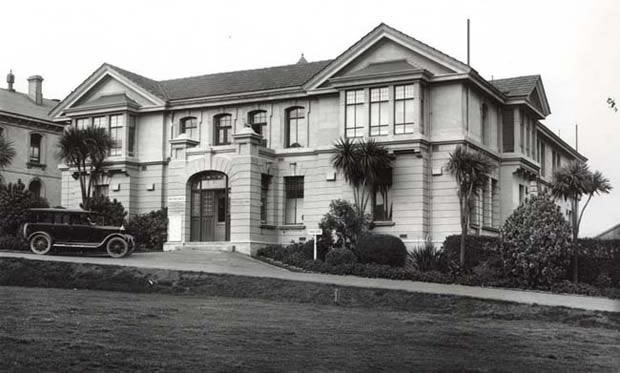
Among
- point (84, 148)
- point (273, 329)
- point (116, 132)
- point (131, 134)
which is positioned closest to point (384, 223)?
point (84, 148)

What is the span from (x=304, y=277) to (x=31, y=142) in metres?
31.3

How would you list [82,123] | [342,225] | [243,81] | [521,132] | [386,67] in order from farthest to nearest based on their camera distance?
[82,123], [243,81], [521,132], [386,67], [342,225]

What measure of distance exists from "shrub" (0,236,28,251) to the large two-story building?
21.8 ft

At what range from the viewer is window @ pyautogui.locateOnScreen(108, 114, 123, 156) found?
40719 mm

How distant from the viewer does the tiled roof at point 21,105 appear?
5100 centimetres

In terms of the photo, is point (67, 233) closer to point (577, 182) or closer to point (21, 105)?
point (577, 182)

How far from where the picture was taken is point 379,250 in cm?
3072

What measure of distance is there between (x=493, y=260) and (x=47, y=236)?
1549 centimetres

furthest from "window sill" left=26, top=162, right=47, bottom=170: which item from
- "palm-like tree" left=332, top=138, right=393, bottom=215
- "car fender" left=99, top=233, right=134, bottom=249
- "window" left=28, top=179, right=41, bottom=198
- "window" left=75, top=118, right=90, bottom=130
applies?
"palm-like tree" left=332, top=138, right=393, bottom=215

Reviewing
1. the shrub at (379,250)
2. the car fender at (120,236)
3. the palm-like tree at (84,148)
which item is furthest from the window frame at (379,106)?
the palm-like tree at (84,148)

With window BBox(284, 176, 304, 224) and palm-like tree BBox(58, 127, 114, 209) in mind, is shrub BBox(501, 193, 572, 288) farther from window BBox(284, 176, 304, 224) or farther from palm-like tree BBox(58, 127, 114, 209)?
palm-like tree BBox(58, 127, 114, 209)

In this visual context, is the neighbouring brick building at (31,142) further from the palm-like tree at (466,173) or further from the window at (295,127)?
the palm-like tree at (466,173)

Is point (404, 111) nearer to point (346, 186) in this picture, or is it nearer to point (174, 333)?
point (346, 186)

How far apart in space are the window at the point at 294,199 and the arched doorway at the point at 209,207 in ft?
8.70
